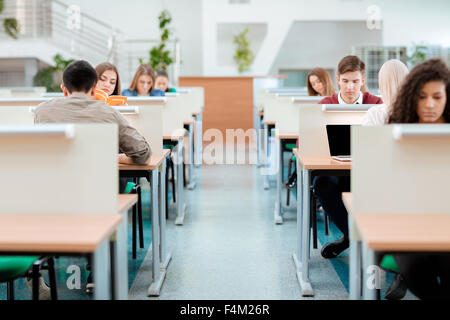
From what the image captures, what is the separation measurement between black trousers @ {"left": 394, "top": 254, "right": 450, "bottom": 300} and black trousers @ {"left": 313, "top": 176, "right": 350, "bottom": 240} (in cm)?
100

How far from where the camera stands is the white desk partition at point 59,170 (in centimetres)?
150

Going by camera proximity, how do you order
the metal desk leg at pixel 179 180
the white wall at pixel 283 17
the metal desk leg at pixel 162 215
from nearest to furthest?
the metal desk leg at pixel 162 215 < the metal desk leg at pixel 179 180 < the white wall at pixel 283 17

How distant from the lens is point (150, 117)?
264 cm

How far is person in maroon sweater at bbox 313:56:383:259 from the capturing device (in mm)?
2633

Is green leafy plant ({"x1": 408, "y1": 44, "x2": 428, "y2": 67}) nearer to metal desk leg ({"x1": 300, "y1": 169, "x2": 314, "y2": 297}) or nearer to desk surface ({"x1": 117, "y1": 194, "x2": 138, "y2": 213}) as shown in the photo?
metal desk leg ({"x1": 300, "y1": 169, "x2": 314, "y2": 297})

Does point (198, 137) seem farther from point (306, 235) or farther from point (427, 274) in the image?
point (427, 274)

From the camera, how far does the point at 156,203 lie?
8.00 ft

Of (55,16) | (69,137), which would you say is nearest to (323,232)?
(69,137)

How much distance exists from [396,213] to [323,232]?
1959 millimetres

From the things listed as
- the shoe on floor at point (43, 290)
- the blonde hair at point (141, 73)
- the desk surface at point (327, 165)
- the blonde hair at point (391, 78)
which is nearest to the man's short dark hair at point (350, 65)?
the blonde hair at point (391, 78)

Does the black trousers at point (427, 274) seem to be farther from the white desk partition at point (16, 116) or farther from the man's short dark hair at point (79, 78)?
the white desk partition at point (16, 116)

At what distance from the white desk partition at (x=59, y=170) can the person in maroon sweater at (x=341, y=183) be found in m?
1.43

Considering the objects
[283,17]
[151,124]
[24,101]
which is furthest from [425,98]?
[283,17]

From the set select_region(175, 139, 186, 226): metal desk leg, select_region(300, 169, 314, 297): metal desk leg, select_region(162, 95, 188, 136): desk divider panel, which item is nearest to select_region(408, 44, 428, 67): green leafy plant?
select_region(162, 95, 188, 136): desk divider panel
